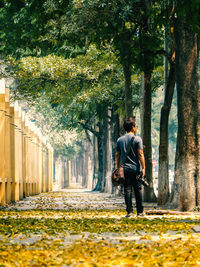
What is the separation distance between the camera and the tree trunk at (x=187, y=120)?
14258 millimetres

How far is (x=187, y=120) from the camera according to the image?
47.4ft

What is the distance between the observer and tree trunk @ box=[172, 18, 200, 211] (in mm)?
14258

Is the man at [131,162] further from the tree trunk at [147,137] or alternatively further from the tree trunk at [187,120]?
the tree trunk at [147,137]

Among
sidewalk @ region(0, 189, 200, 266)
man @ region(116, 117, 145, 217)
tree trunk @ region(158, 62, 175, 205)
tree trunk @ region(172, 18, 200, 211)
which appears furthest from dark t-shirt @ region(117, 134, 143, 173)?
tree trunk @ region(158, 62, 175, 205)

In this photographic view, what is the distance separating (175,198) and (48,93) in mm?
17835

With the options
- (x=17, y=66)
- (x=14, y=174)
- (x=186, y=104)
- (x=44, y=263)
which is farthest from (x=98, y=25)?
(x=44, y=263)

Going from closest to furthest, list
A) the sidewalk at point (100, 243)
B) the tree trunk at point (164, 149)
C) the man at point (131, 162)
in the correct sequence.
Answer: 1. the sidewalk at point (100, 243)
2. the man at point (131, 162)
3. the tree trunk at point (164, 149)

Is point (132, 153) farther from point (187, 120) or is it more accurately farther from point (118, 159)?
point (187, 120)

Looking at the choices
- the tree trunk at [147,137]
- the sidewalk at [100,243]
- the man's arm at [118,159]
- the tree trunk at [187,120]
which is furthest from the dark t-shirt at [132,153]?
the tree trunk at [147,137]

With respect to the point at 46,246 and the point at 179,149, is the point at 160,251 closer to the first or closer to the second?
the point at 46,246

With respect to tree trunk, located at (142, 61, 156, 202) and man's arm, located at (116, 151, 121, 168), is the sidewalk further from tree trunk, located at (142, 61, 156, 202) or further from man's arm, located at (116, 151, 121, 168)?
tree trunk, located at (142, 61, 156, 202)

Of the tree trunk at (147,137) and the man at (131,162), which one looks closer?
the man at (131,162)

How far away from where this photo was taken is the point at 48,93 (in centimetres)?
3275

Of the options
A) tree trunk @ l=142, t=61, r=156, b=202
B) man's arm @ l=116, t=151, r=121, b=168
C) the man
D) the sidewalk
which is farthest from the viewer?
tree trunk @ l=142, t=61, r=156, b=202
